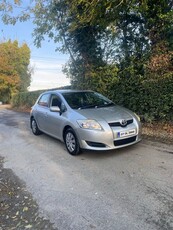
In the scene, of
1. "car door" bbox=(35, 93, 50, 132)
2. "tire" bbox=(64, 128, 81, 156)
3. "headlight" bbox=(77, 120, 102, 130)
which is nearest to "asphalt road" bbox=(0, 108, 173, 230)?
"tire" bbox=(64, 128, 81, 156)

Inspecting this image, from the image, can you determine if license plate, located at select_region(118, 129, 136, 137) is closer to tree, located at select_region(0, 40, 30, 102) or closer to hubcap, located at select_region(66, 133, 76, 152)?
hubcap, located at select_region(66, 133, 76, 152)

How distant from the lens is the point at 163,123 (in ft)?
26.1

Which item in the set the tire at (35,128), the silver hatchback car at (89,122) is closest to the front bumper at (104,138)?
the silver hatchback car at (89,122)

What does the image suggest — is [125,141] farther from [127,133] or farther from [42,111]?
[42,111]

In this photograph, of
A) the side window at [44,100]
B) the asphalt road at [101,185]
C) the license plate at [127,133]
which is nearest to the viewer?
the asphalt road at [101,185]

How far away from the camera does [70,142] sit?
574cm

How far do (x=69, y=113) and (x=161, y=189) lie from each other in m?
2.97

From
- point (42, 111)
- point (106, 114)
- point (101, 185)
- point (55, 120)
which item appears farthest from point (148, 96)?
point (101, 185)

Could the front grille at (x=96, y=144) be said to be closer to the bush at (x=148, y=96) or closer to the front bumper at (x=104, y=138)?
the front bumper at (x=104, y=138)

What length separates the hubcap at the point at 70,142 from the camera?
18.4ft

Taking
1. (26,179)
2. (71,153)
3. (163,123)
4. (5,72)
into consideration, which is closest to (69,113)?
(71,153)

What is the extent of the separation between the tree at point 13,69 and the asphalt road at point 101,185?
32033 millimetres

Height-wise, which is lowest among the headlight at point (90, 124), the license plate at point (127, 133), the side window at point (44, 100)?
the license plate at point (127, 133)

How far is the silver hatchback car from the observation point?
5.13m
